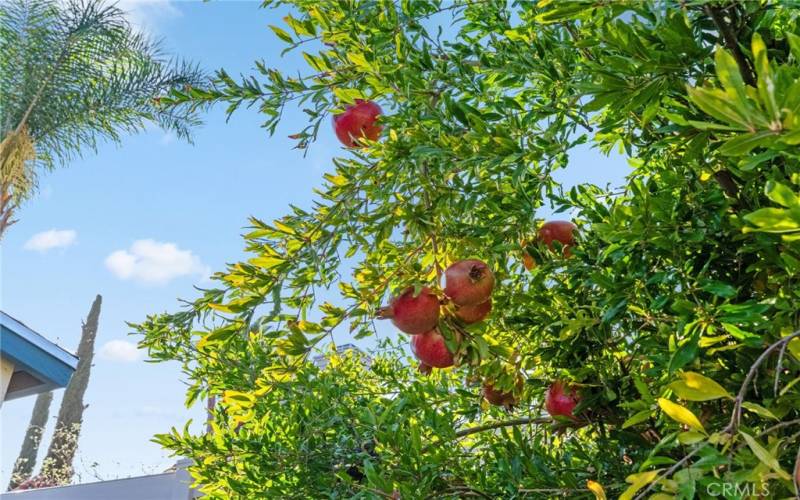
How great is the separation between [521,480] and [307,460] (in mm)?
686

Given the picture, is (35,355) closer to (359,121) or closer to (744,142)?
(359,121)

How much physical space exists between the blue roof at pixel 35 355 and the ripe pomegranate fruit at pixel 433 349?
537 cm

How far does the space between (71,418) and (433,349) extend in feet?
68.9

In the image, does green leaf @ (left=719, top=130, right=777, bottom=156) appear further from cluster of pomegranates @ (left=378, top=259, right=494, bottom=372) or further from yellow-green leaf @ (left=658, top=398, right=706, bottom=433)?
cluster of pomegranates @ (left=378, top=259, right=494, bottom=372)

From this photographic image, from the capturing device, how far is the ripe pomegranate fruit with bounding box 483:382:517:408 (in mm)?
1818

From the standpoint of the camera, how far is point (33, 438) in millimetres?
19953

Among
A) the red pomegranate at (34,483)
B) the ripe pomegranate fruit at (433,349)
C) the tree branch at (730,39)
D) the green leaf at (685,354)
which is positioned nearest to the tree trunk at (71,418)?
the red pomegranate at (34,483)

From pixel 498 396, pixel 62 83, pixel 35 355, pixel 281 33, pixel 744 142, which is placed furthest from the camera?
pixel 62 83

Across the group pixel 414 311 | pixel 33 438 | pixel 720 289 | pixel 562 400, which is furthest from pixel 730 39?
pixel 33 438

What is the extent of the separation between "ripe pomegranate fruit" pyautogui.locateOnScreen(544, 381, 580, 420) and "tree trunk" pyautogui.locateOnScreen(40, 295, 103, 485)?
58.9ft

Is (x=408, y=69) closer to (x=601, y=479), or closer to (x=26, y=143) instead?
(x=601, y=479)

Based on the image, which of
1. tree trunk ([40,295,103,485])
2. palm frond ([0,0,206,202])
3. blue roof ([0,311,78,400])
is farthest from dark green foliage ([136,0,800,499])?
tree trunk ([40,295,103,485])

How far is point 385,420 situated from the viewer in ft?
5.86

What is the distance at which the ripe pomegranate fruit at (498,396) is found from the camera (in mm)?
1818
